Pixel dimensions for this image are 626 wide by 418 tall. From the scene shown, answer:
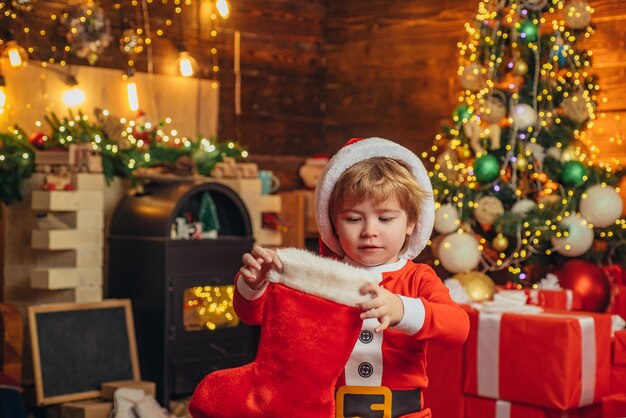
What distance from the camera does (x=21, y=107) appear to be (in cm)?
527

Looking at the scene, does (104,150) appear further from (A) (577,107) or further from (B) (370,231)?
(B) (370,231)

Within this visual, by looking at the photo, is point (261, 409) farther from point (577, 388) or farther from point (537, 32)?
point (537, 32)

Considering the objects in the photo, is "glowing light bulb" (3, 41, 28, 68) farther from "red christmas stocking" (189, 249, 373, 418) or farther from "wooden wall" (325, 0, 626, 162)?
"red christmas stocking" (189, 249, 373, 418)

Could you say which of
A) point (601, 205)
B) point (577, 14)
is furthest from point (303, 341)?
point (577, 14)

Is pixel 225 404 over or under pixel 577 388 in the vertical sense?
over

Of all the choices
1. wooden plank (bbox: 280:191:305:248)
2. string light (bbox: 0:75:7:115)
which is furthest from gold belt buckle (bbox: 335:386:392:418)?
wooden plank (bbox: 280:191:305:248)

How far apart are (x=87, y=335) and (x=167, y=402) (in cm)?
48

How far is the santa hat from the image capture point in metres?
2.20

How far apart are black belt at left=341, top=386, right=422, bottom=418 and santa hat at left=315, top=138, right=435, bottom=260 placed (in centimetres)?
32

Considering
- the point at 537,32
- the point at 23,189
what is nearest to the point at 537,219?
the point at 537,32

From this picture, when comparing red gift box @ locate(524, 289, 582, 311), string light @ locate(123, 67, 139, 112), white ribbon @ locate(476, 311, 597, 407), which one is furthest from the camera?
string light @ locate(123, 67, 139, 112)

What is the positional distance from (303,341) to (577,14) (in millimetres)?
3324

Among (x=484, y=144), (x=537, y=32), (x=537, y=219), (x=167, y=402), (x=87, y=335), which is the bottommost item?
(x=167, y=402)

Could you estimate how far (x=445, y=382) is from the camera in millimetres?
3793
